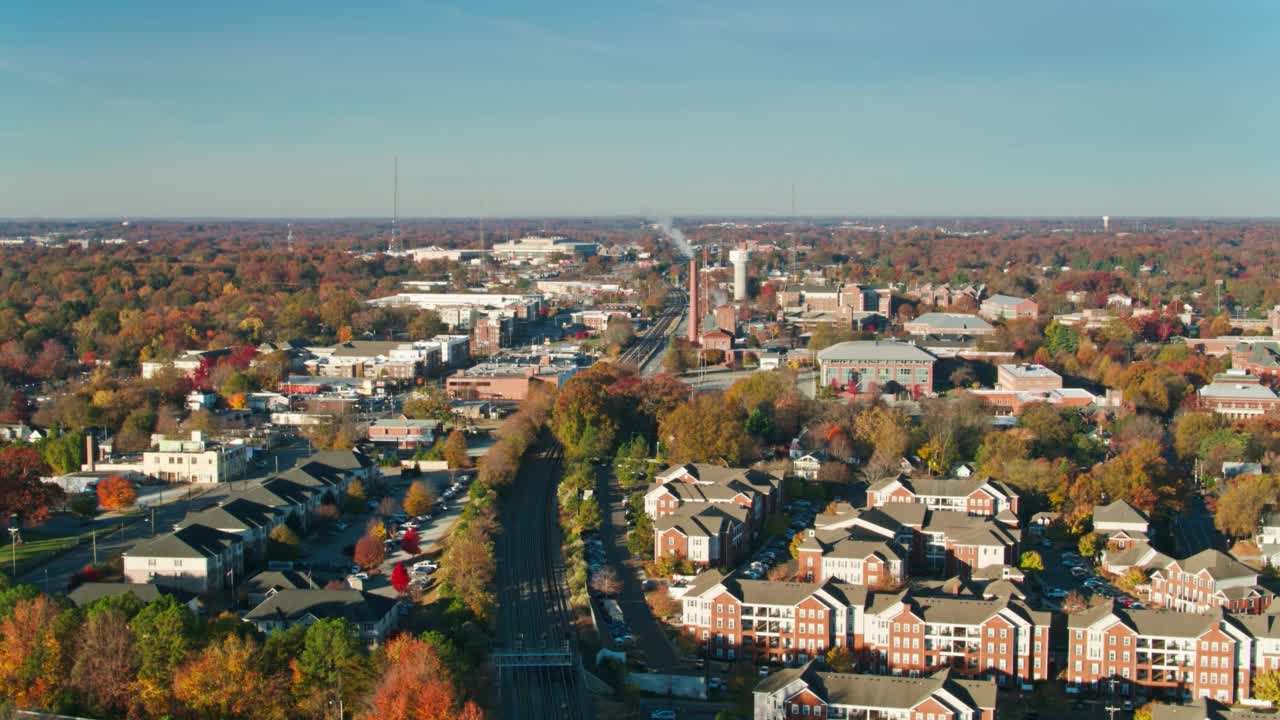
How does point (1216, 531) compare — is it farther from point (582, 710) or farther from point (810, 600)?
point (582, 710)

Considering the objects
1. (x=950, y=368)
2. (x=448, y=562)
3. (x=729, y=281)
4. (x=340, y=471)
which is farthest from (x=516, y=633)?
(x=729, y=281)

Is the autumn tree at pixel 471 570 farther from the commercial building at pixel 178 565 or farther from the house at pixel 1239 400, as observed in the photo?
the house at pixel 1239 400

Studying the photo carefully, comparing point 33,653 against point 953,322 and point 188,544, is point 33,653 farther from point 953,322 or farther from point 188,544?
point 953,322

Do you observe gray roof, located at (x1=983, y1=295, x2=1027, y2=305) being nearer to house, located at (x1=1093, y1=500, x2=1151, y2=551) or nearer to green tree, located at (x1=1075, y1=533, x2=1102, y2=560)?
house, located at (x1=1093, y1=500, x2=1151, y2=551)

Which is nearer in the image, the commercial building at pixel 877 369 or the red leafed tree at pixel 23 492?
the red leafed tree at pixel 23 492

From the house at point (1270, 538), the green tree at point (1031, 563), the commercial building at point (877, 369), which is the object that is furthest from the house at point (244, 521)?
the commercial building at point (877, 369)

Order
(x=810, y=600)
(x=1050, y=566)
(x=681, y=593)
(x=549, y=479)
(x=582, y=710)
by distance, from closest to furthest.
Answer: (x=582, y=710) < (x=810, y=600) < (x=681, y=593) < (x=1050, y=566) < (x=549, y=479)

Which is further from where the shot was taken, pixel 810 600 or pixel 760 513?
pixel 760 513
